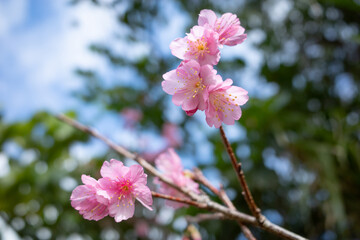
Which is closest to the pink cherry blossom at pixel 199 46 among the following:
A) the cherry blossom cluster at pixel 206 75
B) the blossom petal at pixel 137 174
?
the cherry blossom cluster at pixel 206 75

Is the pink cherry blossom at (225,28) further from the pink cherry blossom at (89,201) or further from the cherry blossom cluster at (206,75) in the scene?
the pink cherry blossom at (89,201)

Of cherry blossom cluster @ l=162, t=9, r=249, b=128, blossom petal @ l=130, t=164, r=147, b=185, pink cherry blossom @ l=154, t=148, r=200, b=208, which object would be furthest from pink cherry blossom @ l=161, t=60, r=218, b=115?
pink cherry blossom @ l=154, t=148, r=200, b=208

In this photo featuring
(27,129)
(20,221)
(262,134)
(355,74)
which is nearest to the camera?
(262,134)

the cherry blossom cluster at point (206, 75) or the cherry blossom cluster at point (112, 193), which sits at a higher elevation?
the cherry blossom cluster at point (206, 75)

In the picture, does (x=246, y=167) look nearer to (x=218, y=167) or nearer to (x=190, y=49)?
(x=218, y=167)

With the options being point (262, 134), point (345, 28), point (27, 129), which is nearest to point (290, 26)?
point (345, 28)

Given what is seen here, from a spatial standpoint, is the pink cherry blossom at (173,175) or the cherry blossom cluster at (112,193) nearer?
the cherry blossom cluster at (112,193)
